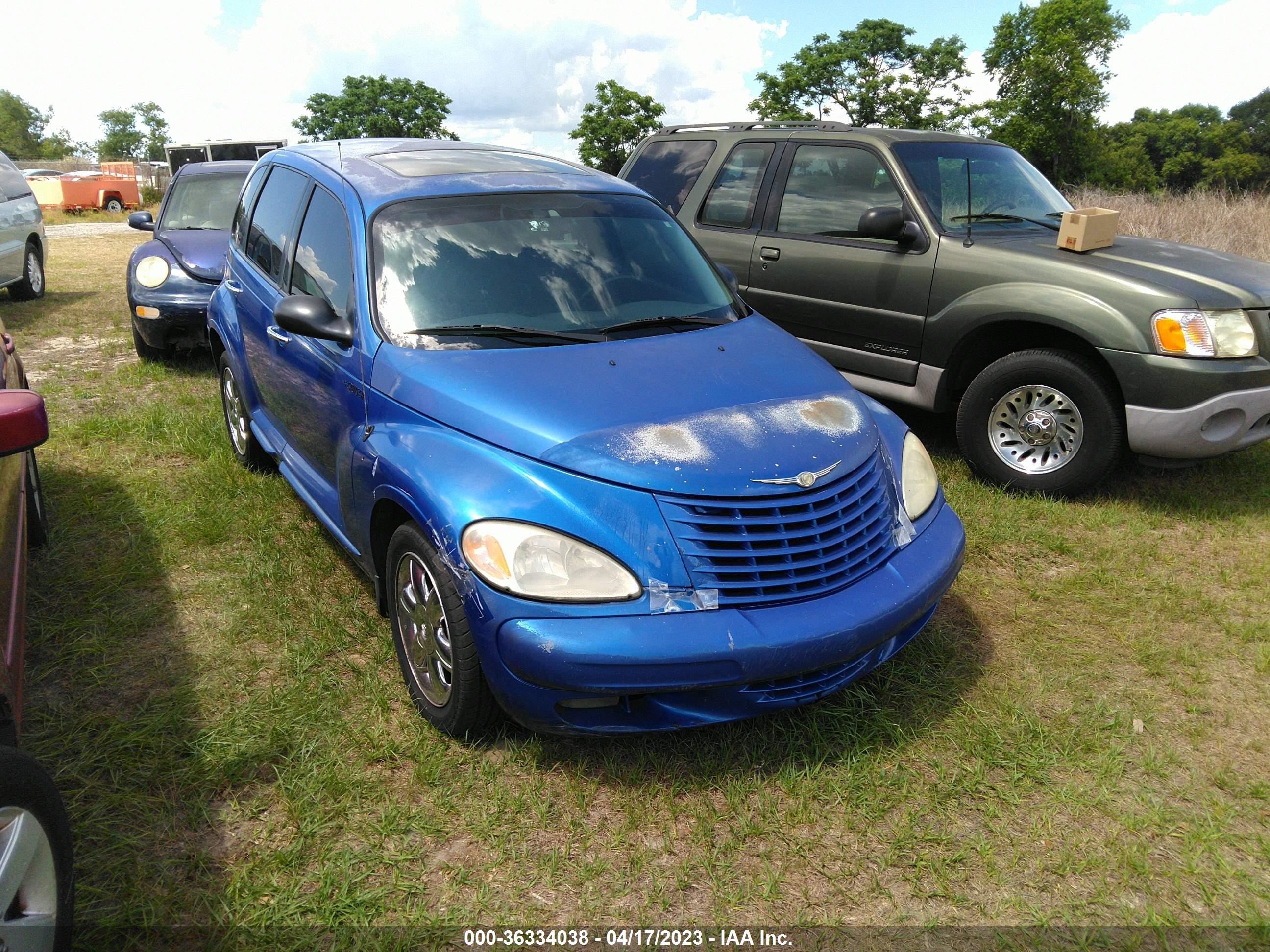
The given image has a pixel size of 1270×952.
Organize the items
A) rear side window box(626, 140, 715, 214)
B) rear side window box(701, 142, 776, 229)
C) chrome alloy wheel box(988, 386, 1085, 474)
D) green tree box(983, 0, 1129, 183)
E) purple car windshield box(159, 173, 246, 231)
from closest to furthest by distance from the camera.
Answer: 1. chrome alloy wheel box(988, 386, 1085, 474)
2. rear side window box(701, 142, 776, 229)
3. rear side window box(626, 140, 715, 214)
4. purple car windshield box(159, 173, 246, 231)
5. green tree box(983, 0, 1129, 183)

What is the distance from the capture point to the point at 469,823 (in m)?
2.76

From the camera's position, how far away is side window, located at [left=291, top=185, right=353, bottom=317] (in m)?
3.66

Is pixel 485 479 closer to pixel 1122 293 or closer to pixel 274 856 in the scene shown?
pixel 274 856

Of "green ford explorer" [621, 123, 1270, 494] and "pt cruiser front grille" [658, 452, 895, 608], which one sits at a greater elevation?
"green ford explorer" [621, 123, 1270, 494]

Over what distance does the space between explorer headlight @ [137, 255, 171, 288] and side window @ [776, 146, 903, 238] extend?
4.96 metres

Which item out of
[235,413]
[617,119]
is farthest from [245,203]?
[617,119]

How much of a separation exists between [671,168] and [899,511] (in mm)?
4582

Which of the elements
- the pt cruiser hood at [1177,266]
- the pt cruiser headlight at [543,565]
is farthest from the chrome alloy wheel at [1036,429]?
the pt cruiser headlight at [543,565]

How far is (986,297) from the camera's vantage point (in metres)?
5.21

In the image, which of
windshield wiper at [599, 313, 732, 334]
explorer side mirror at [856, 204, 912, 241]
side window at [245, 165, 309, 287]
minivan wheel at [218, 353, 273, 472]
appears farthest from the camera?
explorer side mirror at [856, 204, 912, 241]

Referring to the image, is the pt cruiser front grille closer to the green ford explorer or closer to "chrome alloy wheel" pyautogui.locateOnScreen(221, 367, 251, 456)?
the green ford explorer

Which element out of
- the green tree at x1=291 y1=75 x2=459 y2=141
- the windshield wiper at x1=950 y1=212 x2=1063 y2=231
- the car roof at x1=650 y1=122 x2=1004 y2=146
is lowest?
the windshield wiper at x1=950 y1=212 x2=1063 y2=231

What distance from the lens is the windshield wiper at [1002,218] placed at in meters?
5.67

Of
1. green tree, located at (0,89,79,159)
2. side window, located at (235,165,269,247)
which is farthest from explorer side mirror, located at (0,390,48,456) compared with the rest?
green tree, located at (0,89,79,159)
